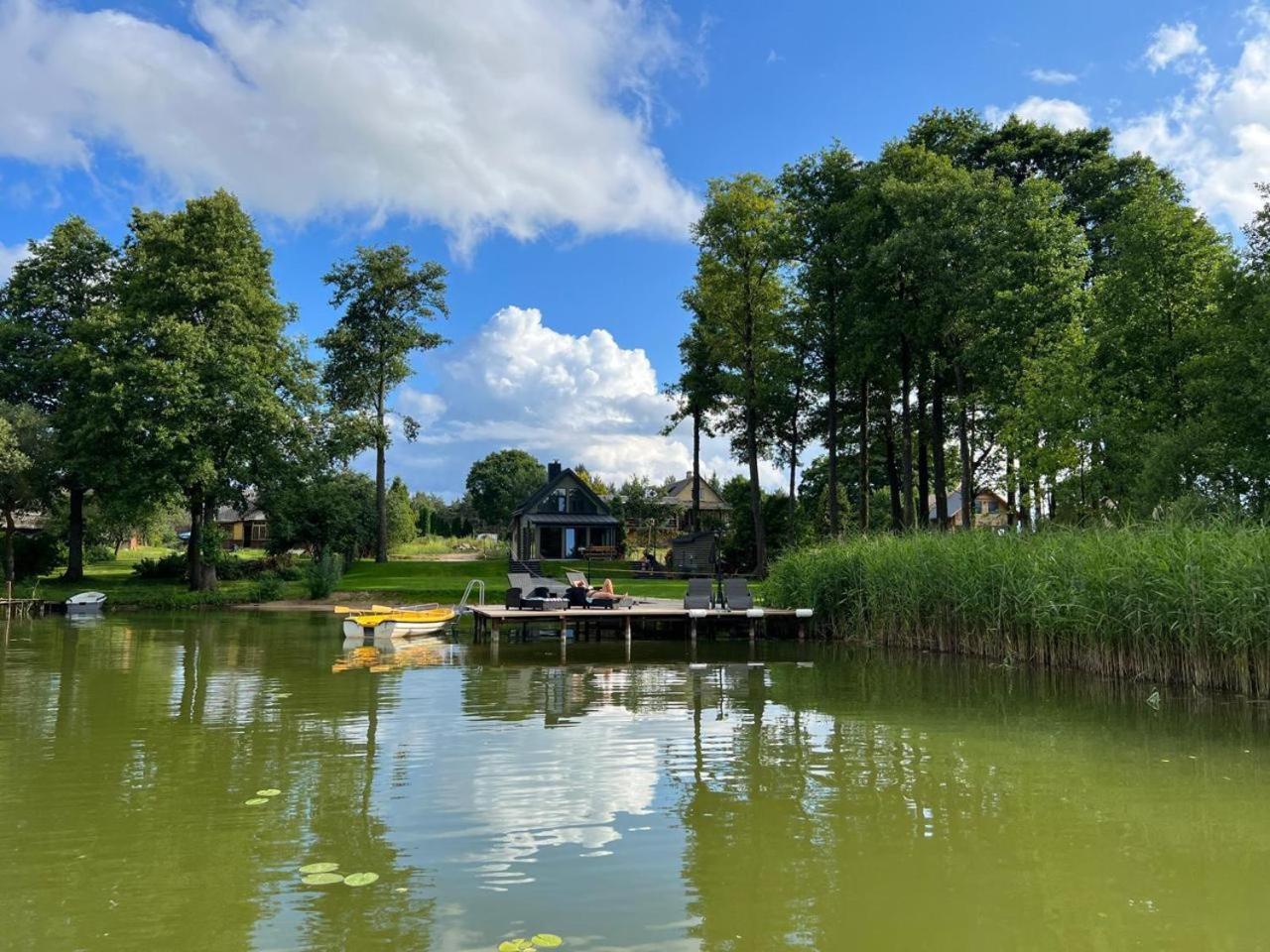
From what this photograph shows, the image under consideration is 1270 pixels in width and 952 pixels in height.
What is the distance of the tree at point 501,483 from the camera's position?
87.0 m

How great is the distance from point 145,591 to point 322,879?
30.9 meters

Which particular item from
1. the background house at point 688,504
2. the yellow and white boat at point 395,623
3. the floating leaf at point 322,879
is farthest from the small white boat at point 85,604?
the background house at point 688,504

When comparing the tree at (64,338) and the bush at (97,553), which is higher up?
the tree at (64,338)

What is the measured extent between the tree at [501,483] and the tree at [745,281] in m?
51.7

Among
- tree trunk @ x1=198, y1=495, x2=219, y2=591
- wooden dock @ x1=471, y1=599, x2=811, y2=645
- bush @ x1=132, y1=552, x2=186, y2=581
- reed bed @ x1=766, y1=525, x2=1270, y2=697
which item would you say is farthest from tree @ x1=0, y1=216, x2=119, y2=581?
reed bed @ x1=766, y1=525, x2=1270, y2=697

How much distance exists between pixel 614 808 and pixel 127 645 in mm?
16649

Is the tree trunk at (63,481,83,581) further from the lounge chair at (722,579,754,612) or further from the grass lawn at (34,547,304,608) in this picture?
the lounge chair at (722,579,754,612)

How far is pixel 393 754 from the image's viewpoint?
8.74 m

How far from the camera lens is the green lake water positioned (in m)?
4.79

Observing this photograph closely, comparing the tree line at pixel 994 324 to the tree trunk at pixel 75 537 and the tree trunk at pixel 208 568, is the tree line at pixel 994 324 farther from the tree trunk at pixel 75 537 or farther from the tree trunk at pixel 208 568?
the tree trunk at pixel 75 537

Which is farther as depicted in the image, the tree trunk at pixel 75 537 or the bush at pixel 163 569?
the bush at pixel 163 569

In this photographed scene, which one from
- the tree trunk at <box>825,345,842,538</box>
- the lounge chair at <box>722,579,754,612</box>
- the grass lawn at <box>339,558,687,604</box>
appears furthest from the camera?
the tree trunk at <box>825,345,842,538</box>

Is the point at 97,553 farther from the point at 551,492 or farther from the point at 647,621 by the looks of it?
the point at 647,621

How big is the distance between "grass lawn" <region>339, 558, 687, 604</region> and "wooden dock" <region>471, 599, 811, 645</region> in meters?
6.26
